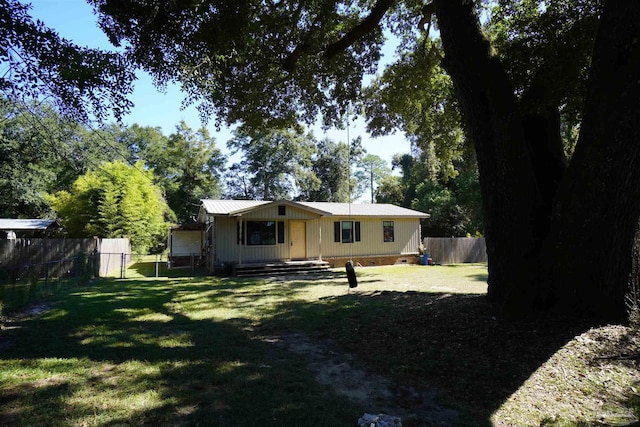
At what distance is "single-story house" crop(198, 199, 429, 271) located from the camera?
17.2 meters

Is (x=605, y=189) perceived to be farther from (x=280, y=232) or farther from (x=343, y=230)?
(x=343, y=230)

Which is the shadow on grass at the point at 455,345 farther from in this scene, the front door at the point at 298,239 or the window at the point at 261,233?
the front door at the point at 298,239

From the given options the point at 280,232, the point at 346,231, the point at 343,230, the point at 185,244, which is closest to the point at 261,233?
the point at 280,232

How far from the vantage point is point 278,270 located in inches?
675

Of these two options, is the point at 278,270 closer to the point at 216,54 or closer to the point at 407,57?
the point at 407,57

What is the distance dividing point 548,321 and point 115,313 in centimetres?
789

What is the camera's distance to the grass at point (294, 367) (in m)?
3.49

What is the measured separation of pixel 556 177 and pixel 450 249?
17570mm

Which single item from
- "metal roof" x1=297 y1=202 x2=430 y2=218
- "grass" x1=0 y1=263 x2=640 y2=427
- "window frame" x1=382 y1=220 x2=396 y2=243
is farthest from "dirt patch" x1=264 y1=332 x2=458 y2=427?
"window frame" x1=382 y1=220 x2=396 y2=243

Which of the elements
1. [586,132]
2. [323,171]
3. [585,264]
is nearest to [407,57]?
[586,132]

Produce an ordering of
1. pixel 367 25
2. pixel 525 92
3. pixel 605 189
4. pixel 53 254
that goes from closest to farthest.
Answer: pixel 605 189 → pixel 525 92 → pixel 367 25 → pixel 53 254

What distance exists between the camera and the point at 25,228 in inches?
953

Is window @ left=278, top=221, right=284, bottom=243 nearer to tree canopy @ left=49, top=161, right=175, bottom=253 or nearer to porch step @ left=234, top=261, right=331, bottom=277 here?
porch step @ left=234, top=261, right=331, bottom=277

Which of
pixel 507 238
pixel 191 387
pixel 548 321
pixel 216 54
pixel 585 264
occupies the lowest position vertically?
pixel 191 387
